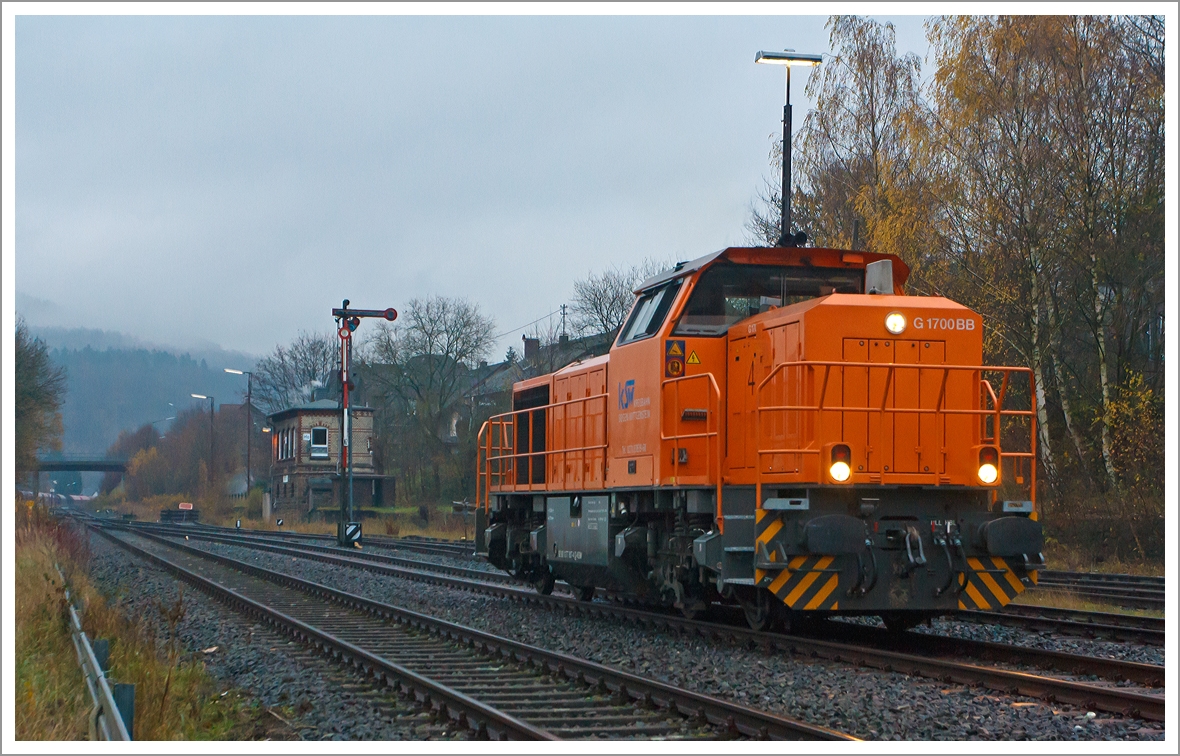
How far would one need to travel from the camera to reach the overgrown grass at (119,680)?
7320mm

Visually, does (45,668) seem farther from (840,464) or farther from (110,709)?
(840,464)

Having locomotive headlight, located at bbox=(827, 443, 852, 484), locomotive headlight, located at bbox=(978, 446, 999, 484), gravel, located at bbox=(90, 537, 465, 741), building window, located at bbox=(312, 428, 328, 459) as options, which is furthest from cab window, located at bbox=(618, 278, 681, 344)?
building window, located at bbox=(312, 428, 328, 459)

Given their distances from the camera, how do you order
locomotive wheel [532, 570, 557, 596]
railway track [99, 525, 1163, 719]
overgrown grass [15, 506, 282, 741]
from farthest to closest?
locomotive wheel [532, 570, 557, 596], railway track [99, 525, 1163, 719], overgrown grass [15, 506, 282, 741]

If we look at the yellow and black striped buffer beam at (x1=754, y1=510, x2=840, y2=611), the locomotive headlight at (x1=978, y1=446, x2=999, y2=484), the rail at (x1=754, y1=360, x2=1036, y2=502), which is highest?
the rail at (x1=754, y1=360, x2=1036, y2=502)

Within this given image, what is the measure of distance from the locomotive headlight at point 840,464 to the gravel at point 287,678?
156 inches

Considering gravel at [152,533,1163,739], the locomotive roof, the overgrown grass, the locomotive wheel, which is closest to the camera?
gravel at [152,533,1163,739]

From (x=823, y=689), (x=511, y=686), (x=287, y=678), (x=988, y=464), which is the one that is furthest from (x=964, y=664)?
(x=287, y=678)

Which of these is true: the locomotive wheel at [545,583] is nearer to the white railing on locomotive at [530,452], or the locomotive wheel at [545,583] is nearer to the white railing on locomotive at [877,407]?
the white railing on locomotive at [530,452]

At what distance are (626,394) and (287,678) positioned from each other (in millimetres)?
4423

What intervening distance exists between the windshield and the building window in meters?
58.0

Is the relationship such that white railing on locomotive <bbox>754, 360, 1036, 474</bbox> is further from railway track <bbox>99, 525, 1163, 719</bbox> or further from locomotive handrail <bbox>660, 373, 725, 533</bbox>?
railway track <bbox>99, 525, 1163, 719</bbox>

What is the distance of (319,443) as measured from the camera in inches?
2635

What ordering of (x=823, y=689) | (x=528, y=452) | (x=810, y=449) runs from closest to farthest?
1. (x=823, y=689)
2. (x=810, y=449)
3. (x=528, y=452)

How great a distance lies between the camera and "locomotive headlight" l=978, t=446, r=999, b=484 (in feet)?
32.9
